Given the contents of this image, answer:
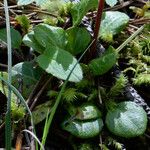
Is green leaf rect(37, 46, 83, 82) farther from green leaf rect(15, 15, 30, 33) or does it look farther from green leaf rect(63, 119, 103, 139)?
green leaf rect(15, 15, 30, 33)

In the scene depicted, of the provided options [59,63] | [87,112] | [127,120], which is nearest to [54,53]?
[59,63]

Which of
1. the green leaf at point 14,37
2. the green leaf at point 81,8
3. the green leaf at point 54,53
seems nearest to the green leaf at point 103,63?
the green leaf at point 54,53

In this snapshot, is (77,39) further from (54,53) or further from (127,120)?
(127,120)

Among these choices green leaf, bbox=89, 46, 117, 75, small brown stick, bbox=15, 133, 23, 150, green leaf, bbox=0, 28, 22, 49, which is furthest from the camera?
green leaf, bbox=0, 28, 22, 49

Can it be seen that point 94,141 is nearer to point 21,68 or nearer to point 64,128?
point 64,128

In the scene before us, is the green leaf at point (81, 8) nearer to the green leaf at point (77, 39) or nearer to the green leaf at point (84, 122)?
the green leaf at point (77, 39)

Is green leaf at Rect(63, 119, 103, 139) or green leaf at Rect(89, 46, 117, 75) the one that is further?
green leaf at Rect(89, 46, 117, 75)

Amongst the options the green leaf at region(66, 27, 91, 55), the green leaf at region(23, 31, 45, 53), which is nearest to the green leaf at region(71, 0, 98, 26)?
the green leaf at region(66, 27, 91, 55)
